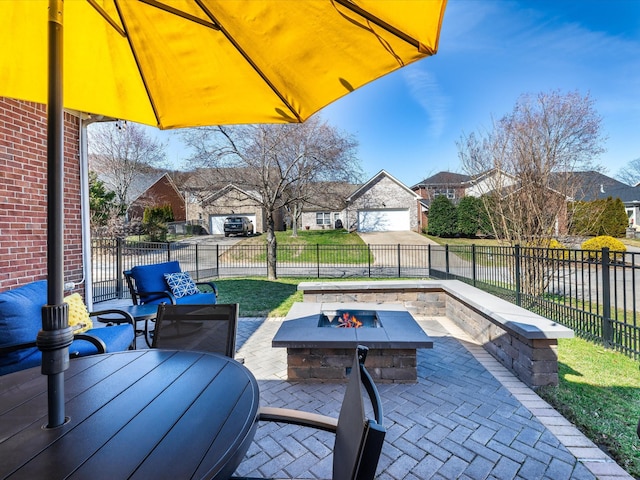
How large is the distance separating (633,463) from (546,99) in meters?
7.98

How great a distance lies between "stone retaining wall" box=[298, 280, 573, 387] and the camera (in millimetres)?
3098

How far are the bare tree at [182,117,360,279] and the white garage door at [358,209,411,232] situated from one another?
1567 cm

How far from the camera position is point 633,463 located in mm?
2068

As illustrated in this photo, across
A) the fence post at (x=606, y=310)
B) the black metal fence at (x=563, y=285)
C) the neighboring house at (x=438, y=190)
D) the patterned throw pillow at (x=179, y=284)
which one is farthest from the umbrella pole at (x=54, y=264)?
the neighboring house at (x=438, y=190)

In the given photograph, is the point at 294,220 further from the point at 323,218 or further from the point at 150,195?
the point at 150,195

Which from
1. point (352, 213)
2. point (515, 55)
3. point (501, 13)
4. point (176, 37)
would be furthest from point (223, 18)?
point (352, 213)

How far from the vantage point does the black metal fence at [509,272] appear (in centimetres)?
408

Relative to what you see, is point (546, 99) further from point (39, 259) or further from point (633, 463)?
point (39, 259)

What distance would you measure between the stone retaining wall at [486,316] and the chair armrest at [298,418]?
249cm

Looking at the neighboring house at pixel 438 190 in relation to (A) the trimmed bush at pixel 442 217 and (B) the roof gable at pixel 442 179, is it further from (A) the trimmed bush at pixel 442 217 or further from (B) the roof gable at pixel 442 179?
(A) the trimmed bush at pixel 442 217

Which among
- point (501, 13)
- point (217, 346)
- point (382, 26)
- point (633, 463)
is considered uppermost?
point (501, 13)

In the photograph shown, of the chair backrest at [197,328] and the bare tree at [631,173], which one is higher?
the bare tree at [631,173]

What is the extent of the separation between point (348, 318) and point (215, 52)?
3273 millimetres

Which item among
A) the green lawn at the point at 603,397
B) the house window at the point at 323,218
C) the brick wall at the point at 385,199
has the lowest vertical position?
the green lawn at the point at 603,397
